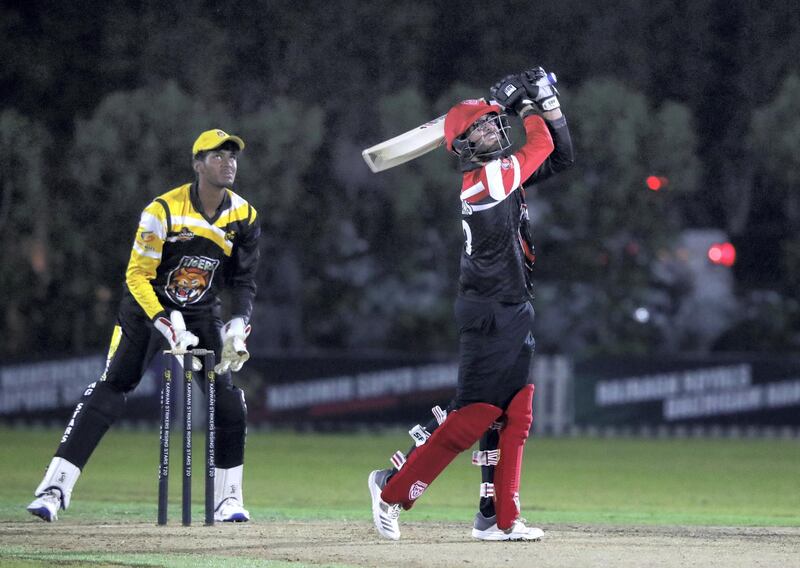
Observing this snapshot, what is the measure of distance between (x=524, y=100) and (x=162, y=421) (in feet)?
8.84

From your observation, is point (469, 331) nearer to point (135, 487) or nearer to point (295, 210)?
point (135, 487)

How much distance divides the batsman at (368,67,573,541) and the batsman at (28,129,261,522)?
1404mm

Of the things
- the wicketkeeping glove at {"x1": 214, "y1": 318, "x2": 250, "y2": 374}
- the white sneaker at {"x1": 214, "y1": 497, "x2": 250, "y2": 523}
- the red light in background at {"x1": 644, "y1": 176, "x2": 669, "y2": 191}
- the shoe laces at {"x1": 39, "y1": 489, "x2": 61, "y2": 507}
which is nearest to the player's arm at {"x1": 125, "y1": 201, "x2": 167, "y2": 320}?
the wicketkeeping glove at {"x1": 214, "y1": 318, "x2": 250, "y2": 374}

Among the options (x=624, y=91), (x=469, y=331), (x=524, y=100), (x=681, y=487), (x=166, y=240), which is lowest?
(x=681, y=487)

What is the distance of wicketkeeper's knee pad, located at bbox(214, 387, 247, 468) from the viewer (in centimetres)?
878

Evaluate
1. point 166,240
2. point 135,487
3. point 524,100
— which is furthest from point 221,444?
point 135,487

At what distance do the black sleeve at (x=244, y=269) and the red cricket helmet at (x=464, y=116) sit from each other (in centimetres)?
172

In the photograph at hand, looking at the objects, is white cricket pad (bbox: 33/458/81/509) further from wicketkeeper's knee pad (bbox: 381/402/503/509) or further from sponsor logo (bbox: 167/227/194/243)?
wicketkeeper's knee pad (bbox: 381/402/503/509)

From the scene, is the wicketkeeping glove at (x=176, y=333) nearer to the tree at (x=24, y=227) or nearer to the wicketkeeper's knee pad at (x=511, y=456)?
the wicketkeeper's knee pad at (x=511, y=456)

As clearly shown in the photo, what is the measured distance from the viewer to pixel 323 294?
24.2 m

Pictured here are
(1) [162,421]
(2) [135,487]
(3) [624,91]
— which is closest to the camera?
(1) [162,421]

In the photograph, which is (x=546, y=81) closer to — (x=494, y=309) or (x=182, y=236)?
(x=494, y=309)

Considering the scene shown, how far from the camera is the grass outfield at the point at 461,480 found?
34.8 feet

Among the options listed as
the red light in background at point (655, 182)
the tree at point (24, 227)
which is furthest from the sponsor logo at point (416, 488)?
the red light in background at point (655, 182)
